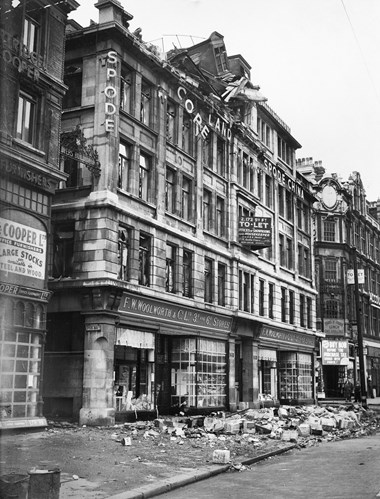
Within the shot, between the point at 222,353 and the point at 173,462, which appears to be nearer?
the point at 173,462

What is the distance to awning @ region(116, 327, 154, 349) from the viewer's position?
78.6 ft

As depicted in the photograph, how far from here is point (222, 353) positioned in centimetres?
3197

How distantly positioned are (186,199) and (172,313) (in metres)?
5.89

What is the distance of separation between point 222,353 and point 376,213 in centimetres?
5179

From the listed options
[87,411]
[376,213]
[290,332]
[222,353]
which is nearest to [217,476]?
[87,411]

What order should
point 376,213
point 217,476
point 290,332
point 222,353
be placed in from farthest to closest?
1. point 376,213
2. point 290,332
3. point 222,353
4. point 217,476

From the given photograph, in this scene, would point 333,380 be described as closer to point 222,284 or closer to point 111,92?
point 222,284

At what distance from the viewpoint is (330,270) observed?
198 feet

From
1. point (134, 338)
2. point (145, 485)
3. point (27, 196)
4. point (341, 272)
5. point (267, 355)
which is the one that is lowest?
point (145, 485)

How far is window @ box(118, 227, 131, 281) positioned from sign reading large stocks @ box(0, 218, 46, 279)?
5.00 metres

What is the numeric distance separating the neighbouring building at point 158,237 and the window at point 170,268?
86 mm

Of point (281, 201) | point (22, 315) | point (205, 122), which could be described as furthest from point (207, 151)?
point (22, 315)

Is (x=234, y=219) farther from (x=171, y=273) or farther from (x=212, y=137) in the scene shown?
(x=171, y=273)

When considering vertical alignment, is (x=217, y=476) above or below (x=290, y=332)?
below
